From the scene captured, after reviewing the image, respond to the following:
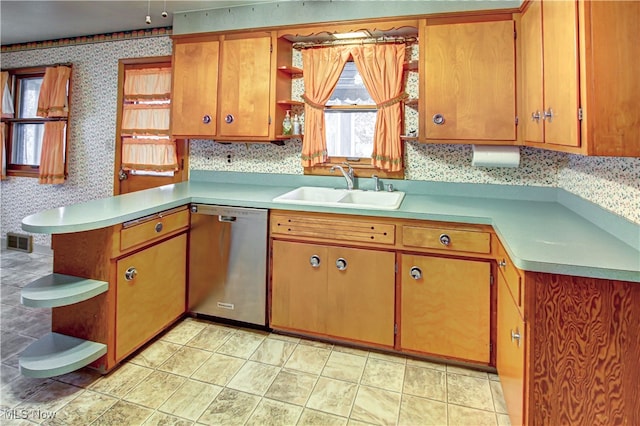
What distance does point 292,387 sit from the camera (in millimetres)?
2008

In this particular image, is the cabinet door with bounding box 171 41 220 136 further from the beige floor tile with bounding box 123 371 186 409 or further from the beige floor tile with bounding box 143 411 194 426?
the beige floor tile with bounding box 143 411 194 426

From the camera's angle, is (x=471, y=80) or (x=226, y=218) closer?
(x=471, y=80)

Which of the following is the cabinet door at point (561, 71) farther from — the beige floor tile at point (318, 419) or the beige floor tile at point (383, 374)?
the beige floor tile at point (318, 419)

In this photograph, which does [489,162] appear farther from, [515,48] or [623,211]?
[623,211]

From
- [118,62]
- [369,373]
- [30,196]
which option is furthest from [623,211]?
[30,196]

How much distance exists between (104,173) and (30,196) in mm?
1198

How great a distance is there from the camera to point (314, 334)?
2.45m

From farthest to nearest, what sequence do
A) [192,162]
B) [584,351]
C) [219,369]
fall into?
1. [192,162]
2. [219,369]
3. [584,351]

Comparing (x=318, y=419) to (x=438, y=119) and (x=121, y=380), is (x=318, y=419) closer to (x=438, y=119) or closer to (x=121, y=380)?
(x=121, y=380)

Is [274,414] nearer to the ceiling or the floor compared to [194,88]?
nearer to the floor

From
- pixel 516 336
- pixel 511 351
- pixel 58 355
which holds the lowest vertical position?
pixel 58 355

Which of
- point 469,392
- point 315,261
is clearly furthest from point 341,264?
point 469,392

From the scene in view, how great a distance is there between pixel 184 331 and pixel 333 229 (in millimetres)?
1278

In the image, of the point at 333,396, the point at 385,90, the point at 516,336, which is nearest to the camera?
the point at 516,336
